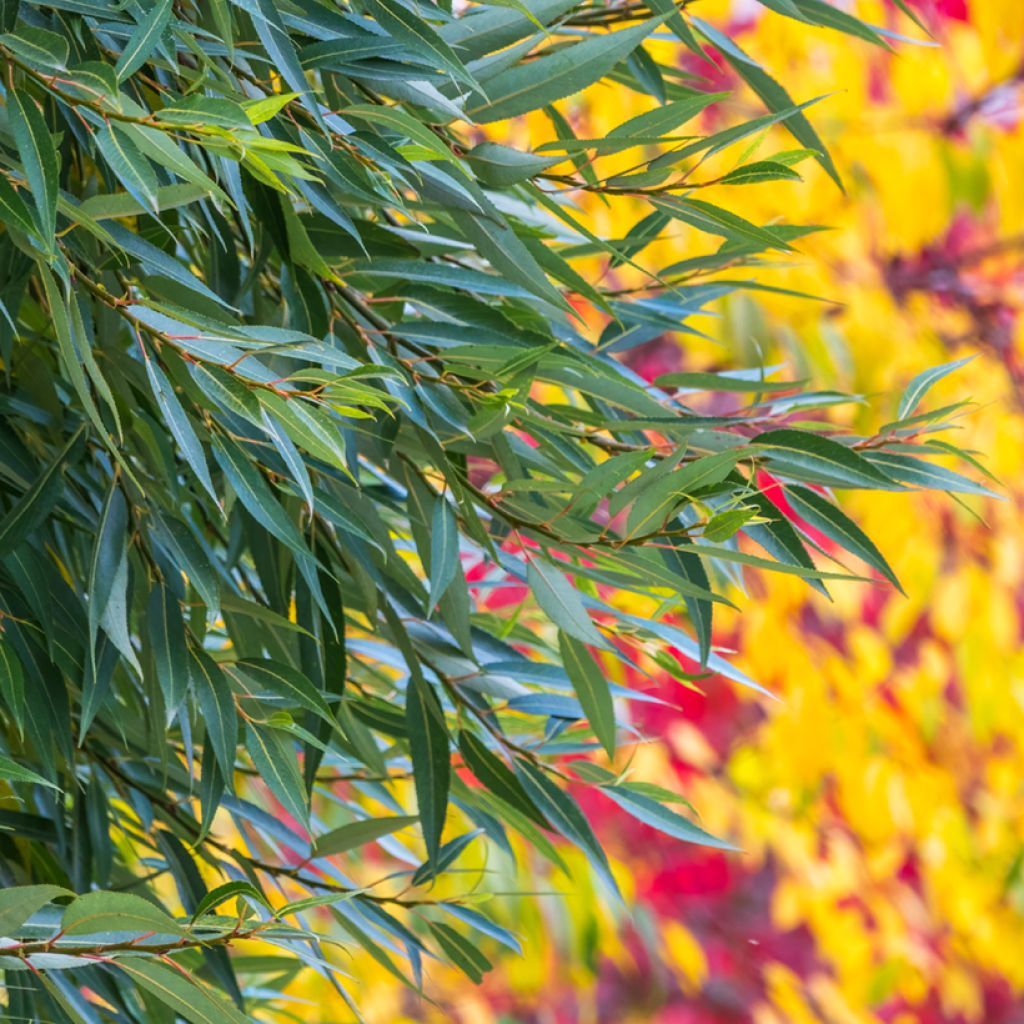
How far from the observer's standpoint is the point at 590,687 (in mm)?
433

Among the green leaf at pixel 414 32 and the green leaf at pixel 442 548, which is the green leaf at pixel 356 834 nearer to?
the green leaf at pixel 442 548

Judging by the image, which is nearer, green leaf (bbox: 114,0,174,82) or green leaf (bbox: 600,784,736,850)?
green leaf (bbox: 114,0,174,82)

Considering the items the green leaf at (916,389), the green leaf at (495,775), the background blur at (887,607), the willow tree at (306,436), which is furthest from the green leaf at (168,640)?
the background blur at (887,607)

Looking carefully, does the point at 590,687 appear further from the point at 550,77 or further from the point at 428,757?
the point at 550,77

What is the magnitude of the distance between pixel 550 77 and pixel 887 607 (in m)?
1.51

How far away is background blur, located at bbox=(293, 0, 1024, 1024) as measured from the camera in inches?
55.6

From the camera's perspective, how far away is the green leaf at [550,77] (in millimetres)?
369

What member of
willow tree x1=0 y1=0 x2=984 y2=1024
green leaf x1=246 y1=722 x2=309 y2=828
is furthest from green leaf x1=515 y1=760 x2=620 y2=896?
green leaf x1=246 y1=722 x2=309 y2=828

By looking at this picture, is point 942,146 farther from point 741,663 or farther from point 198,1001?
point 198,1001

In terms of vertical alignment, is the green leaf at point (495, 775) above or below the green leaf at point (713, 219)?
below

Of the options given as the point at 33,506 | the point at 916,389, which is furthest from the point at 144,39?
the point at 916,389

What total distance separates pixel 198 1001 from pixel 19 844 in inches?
7.4

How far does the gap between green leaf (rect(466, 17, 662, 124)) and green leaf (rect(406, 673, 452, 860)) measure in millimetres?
176

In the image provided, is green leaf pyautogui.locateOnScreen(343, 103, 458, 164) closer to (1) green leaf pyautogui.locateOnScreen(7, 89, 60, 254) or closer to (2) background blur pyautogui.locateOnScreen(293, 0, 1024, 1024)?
(1) green leaf pyautogui.locateOnScreen(7, 89, 60, 254)
